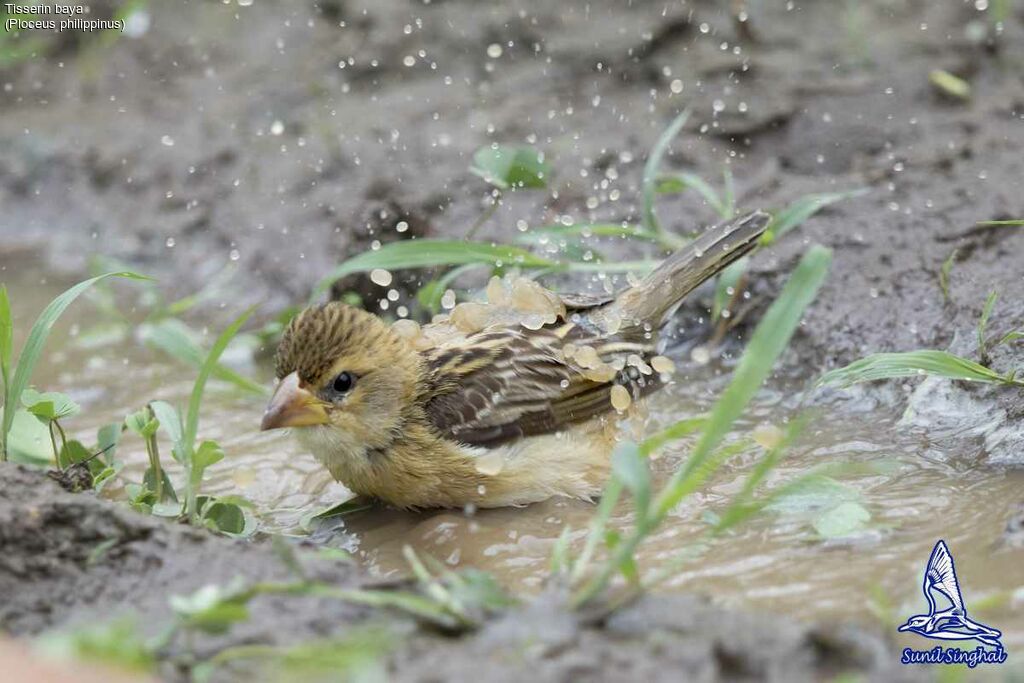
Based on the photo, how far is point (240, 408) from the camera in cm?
567

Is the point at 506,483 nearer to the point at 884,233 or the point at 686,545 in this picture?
the point at 686,545

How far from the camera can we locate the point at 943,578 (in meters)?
3.22

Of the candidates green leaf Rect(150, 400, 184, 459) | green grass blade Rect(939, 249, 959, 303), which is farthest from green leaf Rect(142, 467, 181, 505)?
green grass blade Rect(939, 249, 959, 303)

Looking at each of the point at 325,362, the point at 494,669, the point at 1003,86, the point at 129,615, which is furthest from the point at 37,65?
the point at 494,669

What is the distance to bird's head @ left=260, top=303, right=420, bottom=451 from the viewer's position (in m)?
4.29

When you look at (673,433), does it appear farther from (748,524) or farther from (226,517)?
(226,517)

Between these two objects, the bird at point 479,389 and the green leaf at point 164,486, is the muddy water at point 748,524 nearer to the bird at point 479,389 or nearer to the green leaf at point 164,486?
the bird at point 479,389

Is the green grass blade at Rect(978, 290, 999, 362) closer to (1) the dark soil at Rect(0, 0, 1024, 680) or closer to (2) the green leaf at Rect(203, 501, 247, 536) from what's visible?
(1) the dark soil at Rect(0, 0, 1024, 680)

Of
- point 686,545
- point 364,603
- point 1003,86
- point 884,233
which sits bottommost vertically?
point 686,545

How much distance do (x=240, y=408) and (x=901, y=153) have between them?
335 centimetres

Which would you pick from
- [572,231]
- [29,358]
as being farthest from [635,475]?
[572,231]

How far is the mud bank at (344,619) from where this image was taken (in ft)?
8.29

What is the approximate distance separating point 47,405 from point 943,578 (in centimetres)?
263

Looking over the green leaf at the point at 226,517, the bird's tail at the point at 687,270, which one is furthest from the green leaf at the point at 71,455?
the bird's tail at the point at 687,270
